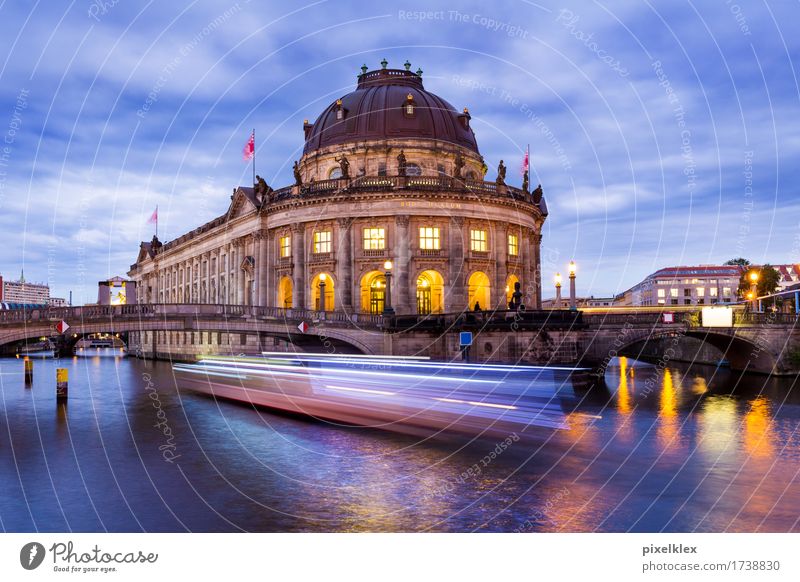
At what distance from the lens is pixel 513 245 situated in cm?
7088

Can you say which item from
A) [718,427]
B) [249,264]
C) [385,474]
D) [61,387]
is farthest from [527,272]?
[385,474]

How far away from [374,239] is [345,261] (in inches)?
132

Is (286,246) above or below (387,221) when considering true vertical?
below

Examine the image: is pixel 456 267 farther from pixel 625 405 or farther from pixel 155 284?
pixel 155 284

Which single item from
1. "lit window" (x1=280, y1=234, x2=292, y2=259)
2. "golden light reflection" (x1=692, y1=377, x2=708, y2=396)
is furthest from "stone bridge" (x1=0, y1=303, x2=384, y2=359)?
"golden light reflection" (x1=692, y1=377, x2=708, y2=396)

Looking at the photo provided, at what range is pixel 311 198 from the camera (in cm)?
6675

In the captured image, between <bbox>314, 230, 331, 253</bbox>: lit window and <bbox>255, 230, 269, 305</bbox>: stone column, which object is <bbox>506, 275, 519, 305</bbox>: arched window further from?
<bbox>255, 230, 269, 305</bbox>: stone column

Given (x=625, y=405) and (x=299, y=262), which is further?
(x=299, y=262)

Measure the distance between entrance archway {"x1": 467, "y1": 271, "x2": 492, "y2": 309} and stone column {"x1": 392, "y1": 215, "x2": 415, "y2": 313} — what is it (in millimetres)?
6574

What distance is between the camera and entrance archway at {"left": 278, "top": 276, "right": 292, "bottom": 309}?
71.9 meters

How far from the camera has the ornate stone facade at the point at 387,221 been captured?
213 feet

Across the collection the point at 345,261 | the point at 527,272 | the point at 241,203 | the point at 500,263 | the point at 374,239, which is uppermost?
the point at 241,203

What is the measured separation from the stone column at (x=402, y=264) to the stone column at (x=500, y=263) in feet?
28.3
